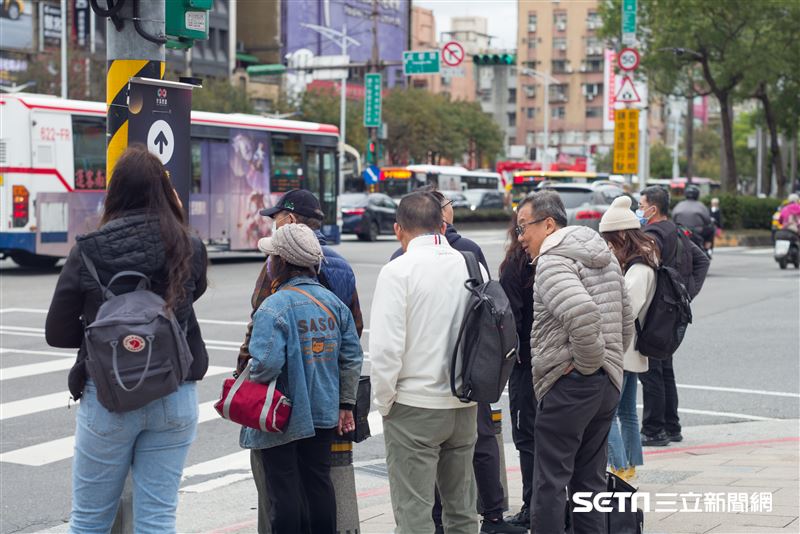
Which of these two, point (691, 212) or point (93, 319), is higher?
point (93, 319)

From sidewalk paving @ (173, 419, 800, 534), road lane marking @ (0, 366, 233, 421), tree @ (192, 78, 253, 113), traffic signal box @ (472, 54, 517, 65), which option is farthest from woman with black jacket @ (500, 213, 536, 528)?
tree @ (192, 78, 253, 113)

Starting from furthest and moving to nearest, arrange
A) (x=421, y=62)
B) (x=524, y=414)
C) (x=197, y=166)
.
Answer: (x=421, y=62), (x=197, y=166), (x=524, y=414)

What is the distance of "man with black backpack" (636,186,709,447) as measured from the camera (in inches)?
341

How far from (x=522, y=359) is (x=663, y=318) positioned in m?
1.18

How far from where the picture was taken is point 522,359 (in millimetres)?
6574

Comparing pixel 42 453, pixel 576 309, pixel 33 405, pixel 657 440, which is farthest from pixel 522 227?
pixel 33 405

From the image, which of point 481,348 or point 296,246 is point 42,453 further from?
point 481,348

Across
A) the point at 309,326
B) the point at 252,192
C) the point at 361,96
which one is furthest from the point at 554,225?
the point at 361,96

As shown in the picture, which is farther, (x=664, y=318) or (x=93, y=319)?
(x=664, y=318)

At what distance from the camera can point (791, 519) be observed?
21.1 feet

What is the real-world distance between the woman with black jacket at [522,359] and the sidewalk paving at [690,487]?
410 mm

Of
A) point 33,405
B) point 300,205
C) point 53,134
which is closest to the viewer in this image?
point 300,205

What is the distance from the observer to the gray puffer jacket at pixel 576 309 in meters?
5.19

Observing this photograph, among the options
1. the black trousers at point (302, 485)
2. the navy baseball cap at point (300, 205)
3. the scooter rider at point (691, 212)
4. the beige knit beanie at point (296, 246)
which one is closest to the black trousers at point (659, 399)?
the navy baseball cap at point (300, 205)
